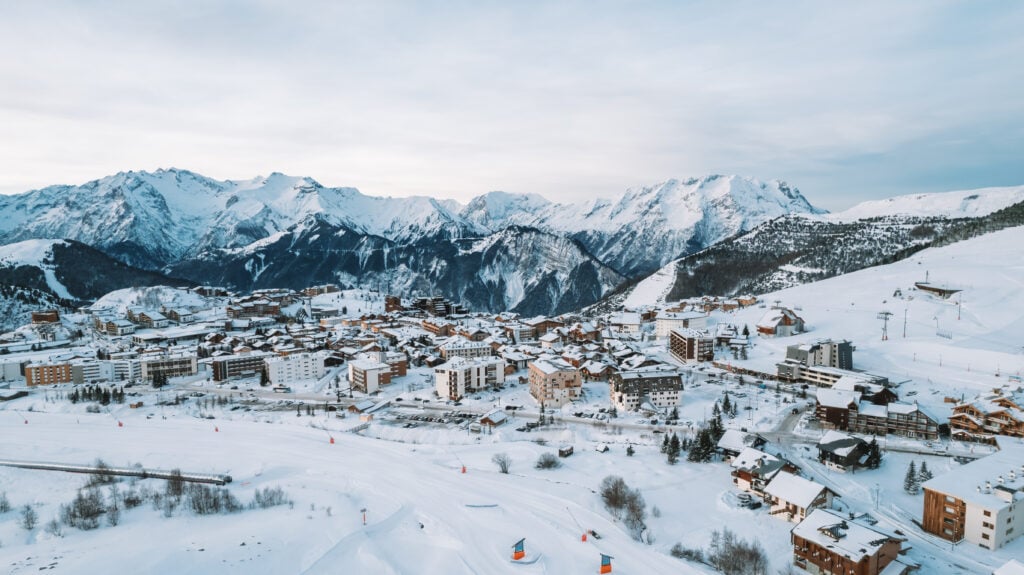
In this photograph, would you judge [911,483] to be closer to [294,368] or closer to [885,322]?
[885,322]

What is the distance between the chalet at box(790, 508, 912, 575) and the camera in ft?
58.2

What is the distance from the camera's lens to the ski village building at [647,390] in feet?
122

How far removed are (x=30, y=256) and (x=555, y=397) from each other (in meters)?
130

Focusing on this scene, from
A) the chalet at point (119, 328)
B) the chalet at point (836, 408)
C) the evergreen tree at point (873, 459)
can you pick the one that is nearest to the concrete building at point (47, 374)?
the chalet at point (119, 328)

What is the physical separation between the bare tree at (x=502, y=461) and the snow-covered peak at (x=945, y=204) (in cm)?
16459

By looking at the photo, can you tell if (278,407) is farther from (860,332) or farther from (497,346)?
(860,332)

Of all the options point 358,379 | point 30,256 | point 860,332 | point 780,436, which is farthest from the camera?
point 30,256

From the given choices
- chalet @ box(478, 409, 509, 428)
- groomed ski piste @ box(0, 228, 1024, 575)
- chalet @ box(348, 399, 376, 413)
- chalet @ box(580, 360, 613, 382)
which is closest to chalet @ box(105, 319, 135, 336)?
groomed ski piste @ box(0, 228, 1024, 575)

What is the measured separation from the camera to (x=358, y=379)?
4472cm

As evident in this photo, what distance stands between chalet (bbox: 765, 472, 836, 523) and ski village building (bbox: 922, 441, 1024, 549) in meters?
3.48

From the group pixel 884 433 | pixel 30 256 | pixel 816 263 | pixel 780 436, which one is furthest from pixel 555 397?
pixel 30 256

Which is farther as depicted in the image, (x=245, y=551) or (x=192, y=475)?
(x=192, y=475)

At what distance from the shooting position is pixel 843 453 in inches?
1044

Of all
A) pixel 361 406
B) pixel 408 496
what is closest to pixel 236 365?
pixel 361 406
